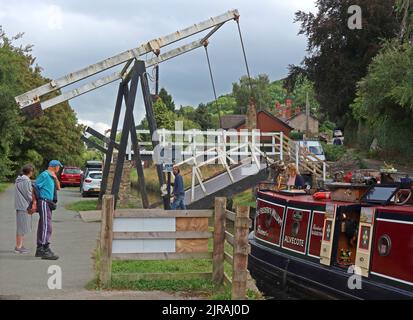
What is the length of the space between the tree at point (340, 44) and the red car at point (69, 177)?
55.6 feet

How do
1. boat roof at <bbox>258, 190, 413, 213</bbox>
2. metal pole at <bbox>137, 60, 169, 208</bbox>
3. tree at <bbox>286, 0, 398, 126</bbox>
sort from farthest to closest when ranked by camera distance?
tree at <bbox>286, 0, 398, 126</bbox>, metal pole at <bbox>137, 60, 169, 208</bbox>, boat roof at <bbox>258, 190, 413, 213</bbox>

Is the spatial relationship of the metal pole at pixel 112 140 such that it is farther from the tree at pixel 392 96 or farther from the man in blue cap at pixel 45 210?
the man in blue cap at pixel 45 210

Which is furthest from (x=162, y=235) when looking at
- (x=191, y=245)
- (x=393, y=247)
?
(x=393, y=247)

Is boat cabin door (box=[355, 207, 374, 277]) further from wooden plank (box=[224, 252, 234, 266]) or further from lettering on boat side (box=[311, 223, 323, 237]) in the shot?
wooden plank (box=[224, 252, 234, 266])

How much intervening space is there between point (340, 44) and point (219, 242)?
32.4 m

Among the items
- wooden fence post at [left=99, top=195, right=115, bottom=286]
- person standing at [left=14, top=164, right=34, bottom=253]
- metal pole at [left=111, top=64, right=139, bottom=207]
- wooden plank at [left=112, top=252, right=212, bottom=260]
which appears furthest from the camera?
metal pole at [left=111, top=64, right=139, bottom=207]

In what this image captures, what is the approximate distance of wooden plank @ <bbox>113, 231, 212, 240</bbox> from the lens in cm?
868

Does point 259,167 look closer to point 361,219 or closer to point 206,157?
point 206,157

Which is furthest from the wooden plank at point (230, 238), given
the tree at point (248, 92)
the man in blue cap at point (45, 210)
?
the tree at point (248, 92)

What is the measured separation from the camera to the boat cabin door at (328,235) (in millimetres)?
9680

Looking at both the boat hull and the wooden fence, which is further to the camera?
the wooden fence

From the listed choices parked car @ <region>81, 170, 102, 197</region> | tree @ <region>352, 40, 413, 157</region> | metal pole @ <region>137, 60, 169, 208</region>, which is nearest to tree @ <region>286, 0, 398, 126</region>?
tree @ <region>352, 40, 413, 157</region>

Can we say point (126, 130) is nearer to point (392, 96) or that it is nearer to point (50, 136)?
point (392, 96)
